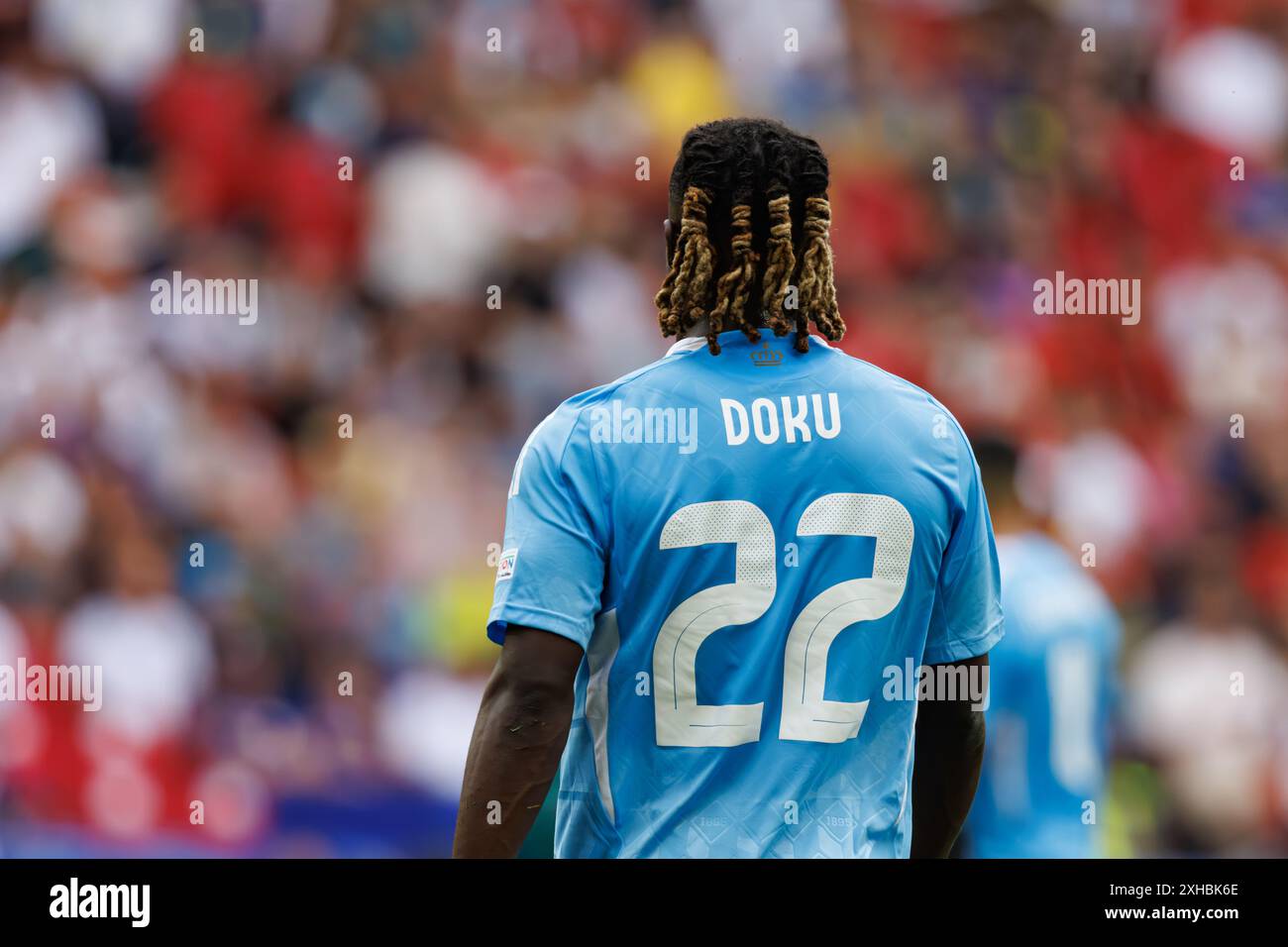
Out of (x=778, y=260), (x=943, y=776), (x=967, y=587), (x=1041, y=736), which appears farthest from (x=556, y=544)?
(x=1041, y=736)

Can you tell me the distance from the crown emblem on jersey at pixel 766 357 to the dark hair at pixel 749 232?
2 cm

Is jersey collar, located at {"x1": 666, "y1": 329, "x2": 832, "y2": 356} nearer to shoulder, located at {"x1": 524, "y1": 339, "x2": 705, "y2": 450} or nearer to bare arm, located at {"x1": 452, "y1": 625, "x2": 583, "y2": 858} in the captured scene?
shoulder, located at {"x1": 524, "y1": 339, "x2": 705, "y2": 450}

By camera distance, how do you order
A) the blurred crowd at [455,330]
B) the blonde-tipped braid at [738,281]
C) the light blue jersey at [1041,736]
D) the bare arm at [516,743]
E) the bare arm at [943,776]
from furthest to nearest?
the blurred crowd at [455,330] < the light blue jersey at [1041,736] < the bare arm at [943,776] < the blonde-tipped braid at [738,281] < the bare arm at [516,743]

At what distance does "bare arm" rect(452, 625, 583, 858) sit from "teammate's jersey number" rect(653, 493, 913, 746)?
0.41 feet

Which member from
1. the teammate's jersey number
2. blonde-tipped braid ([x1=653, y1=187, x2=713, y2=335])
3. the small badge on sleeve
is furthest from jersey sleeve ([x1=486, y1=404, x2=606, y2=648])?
blonde-tipped braid ([x1=653, y1=187, x2=713, y2=335])

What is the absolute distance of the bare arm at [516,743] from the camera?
5.87ft

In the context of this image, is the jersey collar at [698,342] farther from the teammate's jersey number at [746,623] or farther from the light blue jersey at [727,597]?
the teammate's jersey number at [746,623]

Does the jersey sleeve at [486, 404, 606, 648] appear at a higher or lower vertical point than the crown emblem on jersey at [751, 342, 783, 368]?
lower

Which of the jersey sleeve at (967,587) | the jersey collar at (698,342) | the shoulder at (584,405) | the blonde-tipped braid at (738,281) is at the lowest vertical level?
the jersey sleeve at (967,587)

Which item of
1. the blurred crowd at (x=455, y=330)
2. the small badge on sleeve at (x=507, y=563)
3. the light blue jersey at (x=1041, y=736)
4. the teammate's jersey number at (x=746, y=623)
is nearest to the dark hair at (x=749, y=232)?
the teammate's jersey number at (x=746, y=623)

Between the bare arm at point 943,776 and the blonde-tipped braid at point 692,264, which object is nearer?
the blonde-tipped braid at point 692,264

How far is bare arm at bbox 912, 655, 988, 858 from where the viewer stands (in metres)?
2.07

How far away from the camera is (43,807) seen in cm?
464
